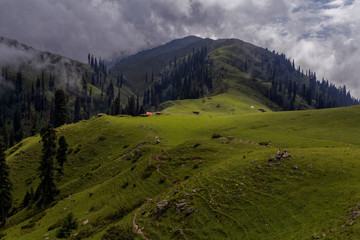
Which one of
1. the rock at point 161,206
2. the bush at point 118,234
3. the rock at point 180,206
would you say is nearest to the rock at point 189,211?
the rock at point 180,206

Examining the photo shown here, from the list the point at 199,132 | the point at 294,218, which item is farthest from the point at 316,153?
the point at 199,132

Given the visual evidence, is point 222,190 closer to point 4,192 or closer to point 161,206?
point 161,206

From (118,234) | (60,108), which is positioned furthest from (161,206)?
(60,108)

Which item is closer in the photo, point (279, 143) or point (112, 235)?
point (112, 235)

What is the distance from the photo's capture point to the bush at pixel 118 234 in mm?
24159

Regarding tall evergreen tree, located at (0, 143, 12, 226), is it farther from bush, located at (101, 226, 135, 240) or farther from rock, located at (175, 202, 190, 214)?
rock, located at (175, 202, 190, 214)

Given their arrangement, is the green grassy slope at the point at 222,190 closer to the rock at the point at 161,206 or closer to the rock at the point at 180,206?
the rock at the point at 180,206

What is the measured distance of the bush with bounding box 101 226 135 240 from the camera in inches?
951

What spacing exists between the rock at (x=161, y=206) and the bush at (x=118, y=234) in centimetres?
386

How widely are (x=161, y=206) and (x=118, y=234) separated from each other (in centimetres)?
577

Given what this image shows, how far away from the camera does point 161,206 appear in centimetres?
2727

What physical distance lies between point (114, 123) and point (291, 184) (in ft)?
252

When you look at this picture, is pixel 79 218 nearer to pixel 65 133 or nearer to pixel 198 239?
pixel 198 239

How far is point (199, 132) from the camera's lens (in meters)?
75.3
